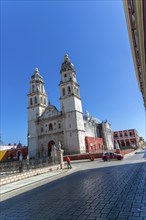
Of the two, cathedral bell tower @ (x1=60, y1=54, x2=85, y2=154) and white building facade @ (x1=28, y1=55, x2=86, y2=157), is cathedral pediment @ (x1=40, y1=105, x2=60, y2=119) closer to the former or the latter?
white building facade @ (x1=28, y1=55, x2=86, y2=157)

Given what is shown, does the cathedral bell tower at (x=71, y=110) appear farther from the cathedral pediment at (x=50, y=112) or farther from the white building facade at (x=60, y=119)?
the cathedral pediment at (x=50, y=112)

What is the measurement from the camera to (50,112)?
4719cm

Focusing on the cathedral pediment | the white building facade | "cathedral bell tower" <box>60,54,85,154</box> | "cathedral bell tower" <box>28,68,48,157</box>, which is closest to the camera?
"cathedral bell tower" <box>60,54,85,154</box>

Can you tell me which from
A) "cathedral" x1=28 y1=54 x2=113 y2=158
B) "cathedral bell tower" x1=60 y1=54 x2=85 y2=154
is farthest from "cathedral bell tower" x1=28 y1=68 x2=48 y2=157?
"cathedral bell tower" x1=60 y1=54 x2=85 y2=154

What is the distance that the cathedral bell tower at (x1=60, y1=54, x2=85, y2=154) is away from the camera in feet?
134

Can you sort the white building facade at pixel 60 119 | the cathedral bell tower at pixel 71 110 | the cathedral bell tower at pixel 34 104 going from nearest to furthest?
the cathedral bell tower at pixel 71 110 → the white building facade at pixel 60 119 → the cathedral bell tower at pixel 34 104

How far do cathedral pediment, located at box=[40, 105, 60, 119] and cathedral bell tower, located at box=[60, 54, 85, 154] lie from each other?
226 cm

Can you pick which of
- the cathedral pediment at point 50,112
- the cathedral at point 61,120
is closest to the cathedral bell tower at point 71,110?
the cathedral at point 61,120

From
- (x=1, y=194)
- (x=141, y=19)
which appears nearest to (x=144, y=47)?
(x=141, y=19)

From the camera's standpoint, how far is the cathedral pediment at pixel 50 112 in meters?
46.3

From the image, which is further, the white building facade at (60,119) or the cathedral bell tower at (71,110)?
the white building facade at (60,119)

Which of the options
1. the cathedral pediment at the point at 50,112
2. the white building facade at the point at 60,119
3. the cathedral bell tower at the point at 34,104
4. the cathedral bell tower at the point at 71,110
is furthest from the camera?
the cathedral bell tower at the point at 34,104

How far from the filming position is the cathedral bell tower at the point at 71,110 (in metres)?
40.9

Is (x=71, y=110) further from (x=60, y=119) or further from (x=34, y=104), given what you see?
(x=34, y=104)
